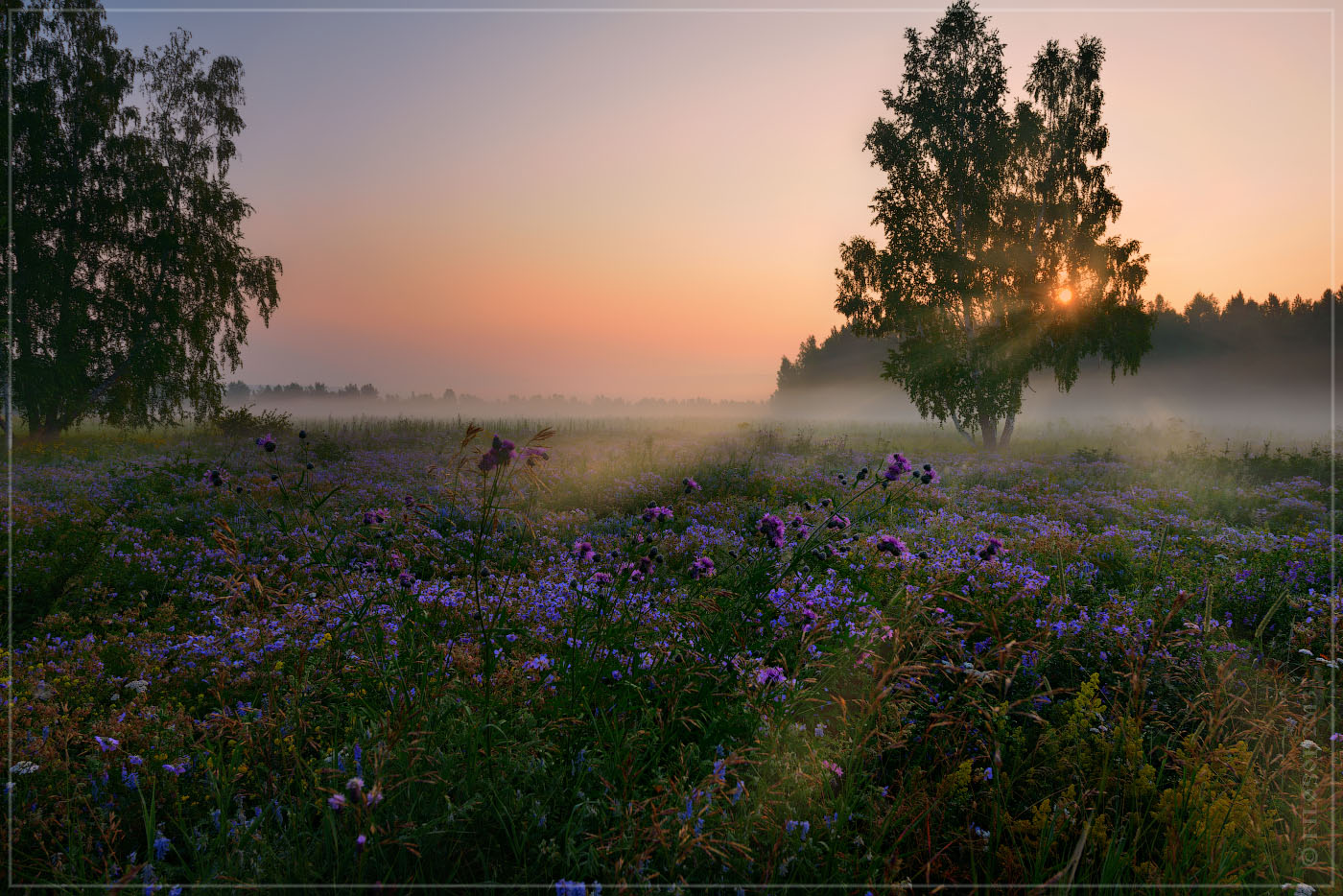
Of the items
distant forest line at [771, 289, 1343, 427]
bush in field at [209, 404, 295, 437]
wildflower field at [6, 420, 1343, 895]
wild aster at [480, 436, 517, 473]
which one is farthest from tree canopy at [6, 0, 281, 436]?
distant forest line at [771, 289, 1343, 427]

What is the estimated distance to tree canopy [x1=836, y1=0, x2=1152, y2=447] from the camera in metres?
21.5

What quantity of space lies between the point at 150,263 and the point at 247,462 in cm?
1428

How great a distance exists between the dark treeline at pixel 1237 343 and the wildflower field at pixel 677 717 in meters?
64.7

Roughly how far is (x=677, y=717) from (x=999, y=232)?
80.1 feet

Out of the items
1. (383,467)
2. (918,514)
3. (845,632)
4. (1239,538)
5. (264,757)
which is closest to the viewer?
(264,757)

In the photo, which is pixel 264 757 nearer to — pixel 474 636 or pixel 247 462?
pixel 474 636

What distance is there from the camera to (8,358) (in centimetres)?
1773

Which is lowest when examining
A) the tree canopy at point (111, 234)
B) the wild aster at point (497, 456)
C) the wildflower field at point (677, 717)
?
the wildflower field at point (677, 717)

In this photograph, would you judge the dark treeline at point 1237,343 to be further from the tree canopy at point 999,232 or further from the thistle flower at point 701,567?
the thistle flower at point 701,567

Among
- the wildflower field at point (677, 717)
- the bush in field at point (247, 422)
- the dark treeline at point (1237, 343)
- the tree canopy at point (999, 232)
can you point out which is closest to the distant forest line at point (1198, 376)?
the dark treeline at point (1237, 343)

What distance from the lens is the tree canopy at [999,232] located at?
2155 centimetres

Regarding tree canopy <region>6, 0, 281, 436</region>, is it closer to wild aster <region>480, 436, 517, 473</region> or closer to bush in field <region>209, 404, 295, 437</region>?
bush in field <region>209, 404, 295, 437</region>

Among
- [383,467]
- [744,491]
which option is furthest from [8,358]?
[744,491]

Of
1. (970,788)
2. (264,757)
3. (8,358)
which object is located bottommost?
(970,788)
